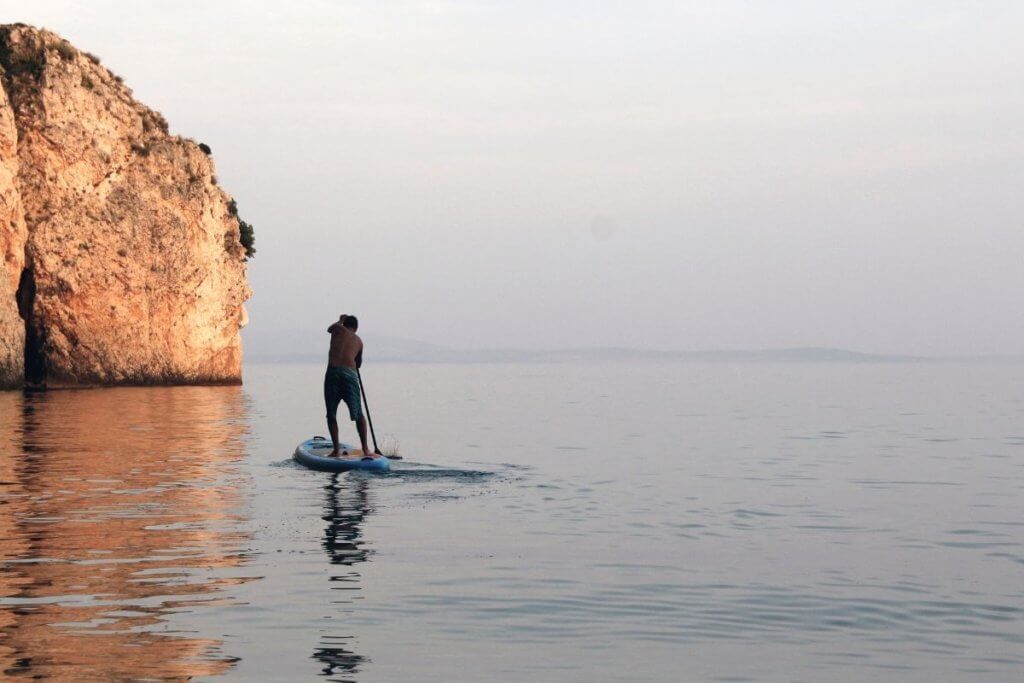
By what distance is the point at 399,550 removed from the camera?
47.0ft

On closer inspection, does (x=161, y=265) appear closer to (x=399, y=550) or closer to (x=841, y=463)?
(x=841, y=463)

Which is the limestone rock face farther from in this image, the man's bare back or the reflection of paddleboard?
the man's bare back

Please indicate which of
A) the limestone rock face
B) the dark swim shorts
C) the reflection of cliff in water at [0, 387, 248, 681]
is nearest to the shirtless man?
the dark swim shorts

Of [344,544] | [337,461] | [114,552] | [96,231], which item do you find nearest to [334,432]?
[337,461]

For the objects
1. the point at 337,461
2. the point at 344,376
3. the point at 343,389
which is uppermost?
the point at 344,376

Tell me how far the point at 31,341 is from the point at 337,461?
5260 centimetres

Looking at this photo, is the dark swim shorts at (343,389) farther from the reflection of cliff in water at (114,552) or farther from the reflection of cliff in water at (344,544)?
the reflection of cliff in water at (114,552)

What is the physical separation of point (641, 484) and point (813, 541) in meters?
7.55

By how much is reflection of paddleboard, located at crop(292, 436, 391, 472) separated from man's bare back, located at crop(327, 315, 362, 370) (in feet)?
5.60

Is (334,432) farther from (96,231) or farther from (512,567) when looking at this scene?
(96,231)

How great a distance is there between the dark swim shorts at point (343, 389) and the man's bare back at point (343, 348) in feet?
0.39

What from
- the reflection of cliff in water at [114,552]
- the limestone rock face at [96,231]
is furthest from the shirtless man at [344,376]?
the limestone rock face at [96,231]

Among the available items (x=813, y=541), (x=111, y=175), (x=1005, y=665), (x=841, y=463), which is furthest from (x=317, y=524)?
(x=111, y=175)

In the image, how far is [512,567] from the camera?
13.3m
